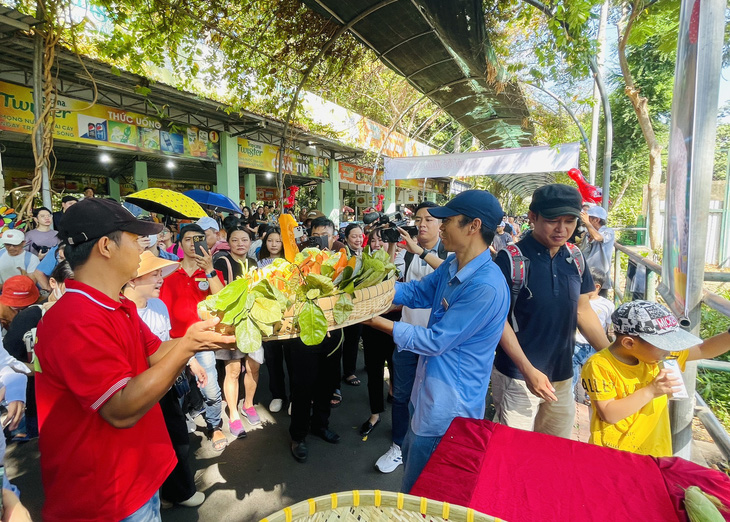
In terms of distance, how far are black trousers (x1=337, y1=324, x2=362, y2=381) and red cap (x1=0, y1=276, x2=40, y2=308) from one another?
9.19 ft

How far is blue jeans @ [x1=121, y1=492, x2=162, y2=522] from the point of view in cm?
147

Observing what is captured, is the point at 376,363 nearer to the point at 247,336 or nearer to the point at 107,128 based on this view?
the point at 247,336

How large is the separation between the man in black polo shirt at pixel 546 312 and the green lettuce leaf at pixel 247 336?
147cm

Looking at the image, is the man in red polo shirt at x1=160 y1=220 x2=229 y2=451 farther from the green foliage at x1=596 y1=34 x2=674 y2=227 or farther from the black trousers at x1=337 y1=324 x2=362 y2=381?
the green foliage at x1=596 y1=34 x2=674 y2=227

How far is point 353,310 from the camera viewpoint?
1.58m

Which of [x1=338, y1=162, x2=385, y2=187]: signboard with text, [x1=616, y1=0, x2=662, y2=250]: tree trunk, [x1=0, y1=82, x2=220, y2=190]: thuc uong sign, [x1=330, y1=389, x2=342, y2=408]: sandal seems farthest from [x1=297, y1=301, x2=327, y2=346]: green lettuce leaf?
[x1=338, y1=162, x2=385, y2=187]: signboard with text

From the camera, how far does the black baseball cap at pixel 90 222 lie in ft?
4.41

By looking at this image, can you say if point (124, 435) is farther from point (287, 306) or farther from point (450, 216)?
point (450, 216)

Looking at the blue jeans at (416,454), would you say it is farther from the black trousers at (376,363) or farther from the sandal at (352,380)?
the sandal at (352,380)

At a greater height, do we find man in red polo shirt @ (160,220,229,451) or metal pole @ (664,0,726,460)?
metal pole @ (664,0,726,460)

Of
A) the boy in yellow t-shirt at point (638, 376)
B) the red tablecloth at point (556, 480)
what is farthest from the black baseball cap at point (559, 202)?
the red tablecloth at point (556, 480)

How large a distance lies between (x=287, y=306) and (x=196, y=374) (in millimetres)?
1856

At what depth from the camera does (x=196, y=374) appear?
2926mm

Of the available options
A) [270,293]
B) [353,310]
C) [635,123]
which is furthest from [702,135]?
[635,123]
